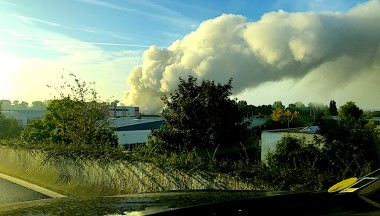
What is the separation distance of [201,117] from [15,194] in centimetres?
1492

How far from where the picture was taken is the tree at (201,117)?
25.2 metres

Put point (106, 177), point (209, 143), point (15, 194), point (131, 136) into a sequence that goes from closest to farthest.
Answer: point (106, 177) → point (15, 194) → point (209, 143) → point (131, 136)

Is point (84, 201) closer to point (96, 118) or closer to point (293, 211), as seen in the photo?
point (293, 211)

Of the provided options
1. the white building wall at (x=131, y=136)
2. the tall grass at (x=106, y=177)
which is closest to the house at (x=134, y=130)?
the white building wall at (x=131, y=136)

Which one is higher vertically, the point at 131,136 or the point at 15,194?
the point at 131,136

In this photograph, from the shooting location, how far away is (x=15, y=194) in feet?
39.2

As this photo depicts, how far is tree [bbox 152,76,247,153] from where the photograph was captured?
25156 mm

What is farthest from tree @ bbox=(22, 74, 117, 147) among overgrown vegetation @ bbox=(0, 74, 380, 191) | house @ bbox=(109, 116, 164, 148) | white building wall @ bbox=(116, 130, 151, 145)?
white building wall @ bbox=(116, 130, 151, 145)

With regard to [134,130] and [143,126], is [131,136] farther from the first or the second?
[143,126]

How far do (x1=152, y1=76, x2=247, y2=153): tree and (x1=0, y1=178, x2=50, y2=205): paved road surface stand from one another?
450 inches

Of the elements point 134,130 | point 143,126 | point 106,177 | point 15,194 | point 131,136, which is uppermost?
point 143,126

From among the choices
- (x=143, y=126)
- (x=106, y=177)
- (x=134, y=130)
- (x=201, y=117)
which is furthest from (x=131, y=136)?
(x=106, y=177)

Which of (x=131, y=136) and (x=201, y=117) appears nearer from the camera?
(x=201, y=117)

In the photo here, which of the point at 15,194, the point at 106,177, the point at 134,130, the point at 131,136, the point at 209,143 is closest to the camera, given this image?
the point at 106,177
